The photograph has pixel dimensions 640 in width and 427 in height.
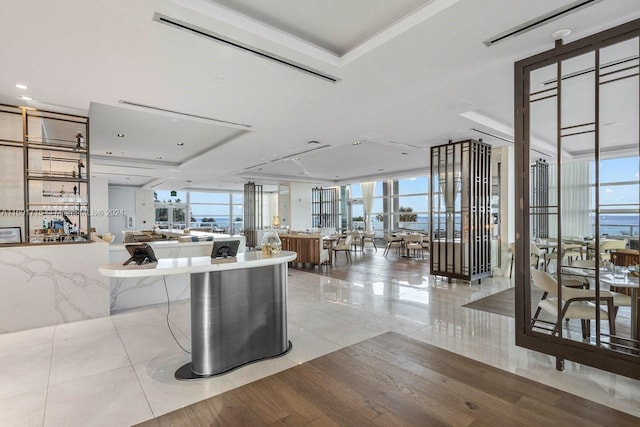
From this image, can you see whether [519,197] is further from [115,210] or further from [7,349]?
[115,210]

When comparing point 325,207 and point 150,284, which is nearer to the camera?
point 150,284

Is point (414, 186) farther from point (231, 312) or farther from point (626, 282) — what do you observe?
point (231, 312)

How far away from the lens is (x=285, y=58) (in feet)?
10.6

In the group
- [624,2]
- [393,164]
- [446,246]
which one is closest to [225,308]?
[624,2]

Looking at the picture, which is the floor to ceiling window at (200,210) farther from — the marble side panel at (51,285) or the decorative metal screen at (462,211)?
the decorative metal screen at (462,211)

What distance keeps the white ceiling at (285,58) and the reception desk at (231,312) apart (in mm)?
1976

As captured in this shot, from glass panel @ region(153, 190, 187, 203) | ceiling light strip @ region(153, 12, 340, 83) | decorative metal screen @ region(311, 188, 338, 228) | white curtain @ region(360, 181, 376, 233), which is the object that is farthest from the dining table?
glass panel @ region(153, 190, 187, 203)

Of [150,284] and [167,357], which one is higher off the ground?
[150,284]

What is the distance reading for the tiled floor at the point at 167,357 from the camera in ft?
8.11

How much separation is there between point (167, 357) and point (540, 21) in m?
4.58

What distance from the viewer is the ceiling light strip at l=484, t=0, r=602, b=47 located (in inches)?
95.7

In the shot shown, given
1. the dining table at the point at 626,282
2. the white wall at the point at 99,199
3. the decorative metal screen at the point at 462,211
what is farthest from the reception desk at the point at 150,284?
the white wall at the point at 99,199

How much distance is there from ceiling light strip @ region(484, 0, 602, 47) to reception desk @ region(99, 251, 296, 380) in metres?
2.81

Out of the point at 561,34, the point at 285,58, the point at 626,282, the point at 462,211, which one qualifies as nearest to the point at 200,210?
the point at 462,211
